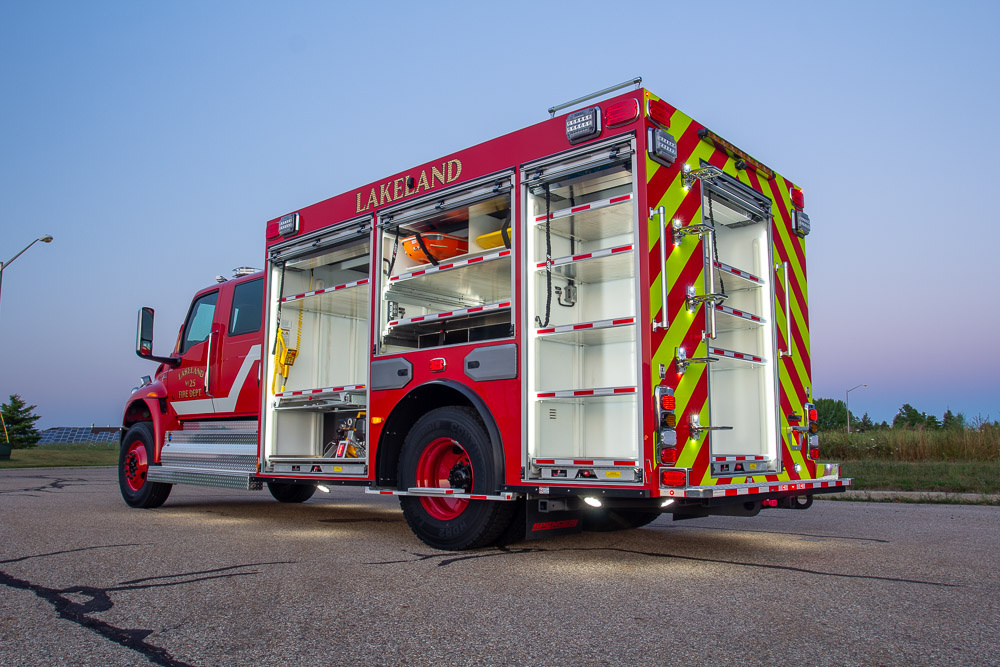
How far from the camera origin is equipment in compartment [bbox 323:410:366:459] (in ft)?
24.6

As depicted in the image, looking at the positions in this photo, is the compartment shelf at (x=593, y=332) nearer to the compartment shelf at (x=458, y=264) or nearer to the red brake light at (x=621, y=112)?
the compartment shelf at (x=458, y=264)

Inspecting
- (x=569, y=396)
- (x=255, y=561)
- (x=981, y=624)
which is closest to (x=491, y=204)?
(x=569, y=396)

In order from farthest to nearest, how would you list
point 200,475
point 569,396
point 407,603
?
point 200,475
point 569,396
point 407,603

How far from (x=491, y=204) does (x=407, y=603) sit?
3375 mm

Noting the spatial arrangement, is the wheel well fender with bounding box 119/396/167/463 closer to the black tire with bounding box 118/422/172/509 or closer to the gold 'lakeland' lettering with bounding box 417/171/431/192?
the black tire with bounding box 118/422/172/509

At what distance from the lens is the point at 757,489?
213 inches

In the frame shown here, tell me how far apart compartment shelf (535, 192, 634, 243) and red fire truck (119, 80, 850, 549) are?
0.09 feet

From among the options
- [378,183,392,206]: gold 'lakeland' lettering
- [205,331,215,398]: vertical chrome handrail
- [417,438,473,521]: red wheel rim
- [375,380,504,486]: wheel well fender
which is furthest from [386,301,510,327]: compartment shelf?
[205,331,215,398]: vertical chrome handrail

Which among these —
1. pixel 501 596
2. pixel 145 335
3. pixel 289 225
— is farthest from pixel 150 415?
pixel 501 596

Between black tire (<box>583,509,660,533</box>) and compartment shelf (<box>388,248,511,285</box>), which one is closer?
compartment shelf (<box>388,248,511,285</box>)

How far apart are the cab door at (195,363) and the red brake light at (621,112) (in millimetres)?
5991

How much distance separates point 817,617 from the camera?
392 centimetres

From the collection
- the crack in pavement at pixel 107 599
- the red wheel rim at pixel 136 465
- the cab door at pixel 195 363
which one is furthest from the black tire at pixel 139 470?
the crack in pavement at pixel 107 599

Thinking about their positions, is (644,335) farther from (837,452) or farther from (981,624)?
(837,452)
